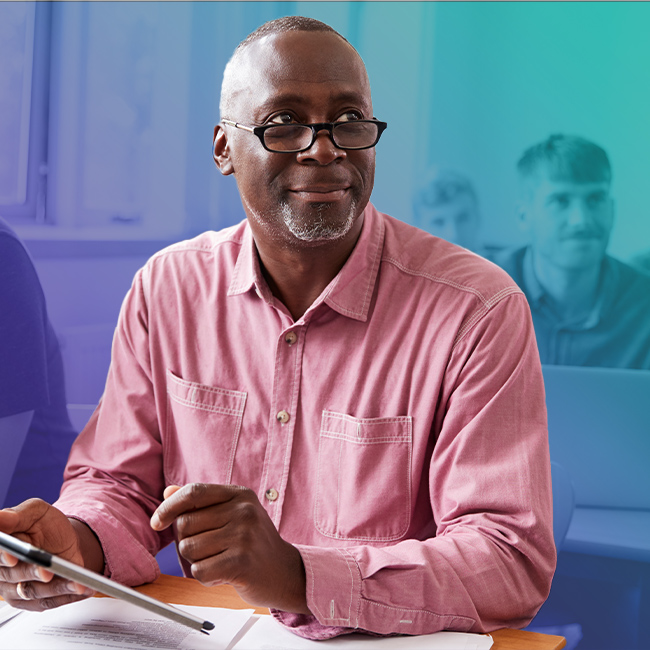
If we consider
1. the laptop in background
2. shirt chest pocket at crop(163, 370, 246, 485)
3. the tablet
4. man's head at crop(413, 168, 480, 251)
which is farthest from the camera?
man's head at crop(413, 168, 480, 251)

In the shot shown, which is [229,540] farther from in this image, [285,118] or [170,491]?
[285,118]

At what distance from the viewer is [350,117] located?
1.48 metres

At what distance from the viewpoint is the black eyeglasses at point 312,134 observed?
4.68 feet

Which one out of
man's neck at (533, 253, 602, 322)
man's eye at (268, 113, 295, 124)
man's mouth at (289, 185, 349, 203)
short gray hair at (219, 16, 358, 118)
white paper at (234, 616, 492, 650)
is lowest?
white paper at (234, 616, 492, 650)

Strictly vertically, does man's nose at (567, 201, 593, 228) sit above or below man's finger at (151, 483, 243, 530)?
above

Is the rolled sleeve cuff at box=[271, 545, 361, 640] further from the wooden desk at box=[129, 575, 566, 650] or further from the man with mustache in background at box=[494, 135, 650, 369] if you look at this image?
the man with mustache in background at box=[494, 135, 650, 369]

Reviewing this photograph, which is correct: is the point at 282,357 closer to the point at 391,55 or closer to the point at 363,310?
the point at 363,310

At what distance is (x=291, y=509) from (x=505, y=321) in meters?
0.49

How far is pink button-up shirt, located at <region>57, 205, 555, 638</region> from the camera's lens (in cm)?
112

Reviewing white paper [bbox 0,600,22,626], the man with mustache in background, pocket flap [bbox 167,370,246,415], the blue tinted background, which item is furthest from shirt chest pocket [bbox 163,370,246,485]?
the man with mustache in background

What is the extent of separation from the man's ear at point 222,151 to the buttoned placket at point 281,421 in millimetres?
417

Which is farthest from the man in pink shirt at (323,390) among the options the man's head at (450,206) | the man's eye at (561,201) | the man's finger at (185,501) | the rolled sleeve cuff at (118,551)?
the man's eye at (561,201)

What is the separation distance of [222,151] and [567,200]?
871mm

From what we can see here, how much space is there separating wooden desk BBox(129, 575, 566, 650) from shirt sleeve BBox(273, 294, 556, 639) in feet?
0.12
